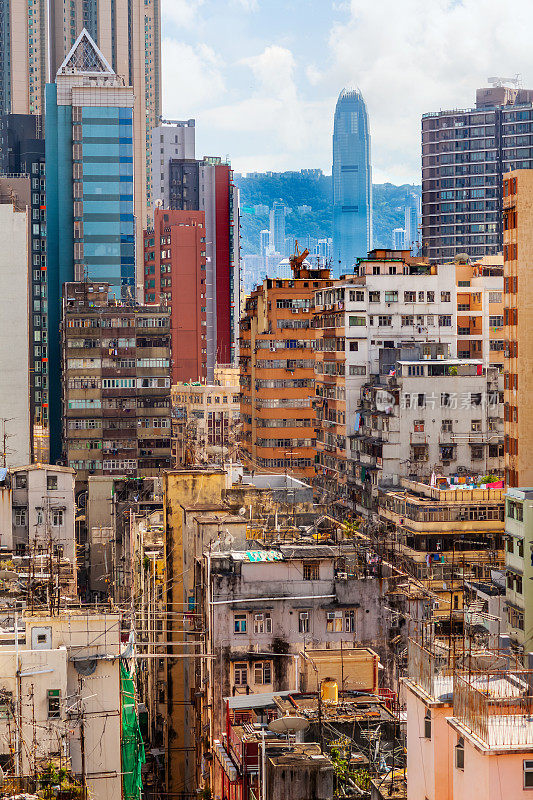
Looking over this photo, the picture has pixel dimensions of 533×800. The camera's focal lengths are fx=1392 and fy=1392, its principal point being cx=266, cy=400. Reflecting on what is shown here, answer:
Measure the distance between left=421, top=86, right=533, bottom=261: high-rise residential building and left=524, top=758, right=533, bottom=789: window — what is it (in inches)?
4438

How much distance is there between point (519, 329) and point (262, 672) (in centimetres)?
2135

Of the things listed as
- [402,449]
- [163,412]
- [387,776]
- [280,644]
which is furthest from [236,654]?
[163,412]

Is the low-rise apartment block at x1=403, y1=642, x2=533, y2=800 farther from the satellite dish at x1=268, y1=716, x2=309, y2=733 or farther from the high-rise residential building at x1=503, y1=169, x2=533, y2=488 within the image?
the high-rise residential building at x1=503, y1=169, x2=533, y2=488

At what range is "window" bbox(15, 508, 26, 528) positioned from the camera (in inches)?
2611

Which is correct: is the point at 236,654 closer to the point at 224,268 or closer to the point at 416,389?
the point at 416,389

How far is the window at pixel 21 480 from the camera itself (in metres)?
67.2

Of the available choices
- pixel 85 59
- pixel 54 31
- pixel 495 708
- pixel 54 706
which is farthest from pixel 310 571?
pixel 54 31

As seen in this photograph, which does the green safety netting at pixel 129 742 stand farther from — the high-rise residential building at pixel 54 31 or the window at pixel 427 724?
the high-rise residential building at pixel 54 31

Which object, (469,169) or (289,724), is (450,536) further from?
(469,169)

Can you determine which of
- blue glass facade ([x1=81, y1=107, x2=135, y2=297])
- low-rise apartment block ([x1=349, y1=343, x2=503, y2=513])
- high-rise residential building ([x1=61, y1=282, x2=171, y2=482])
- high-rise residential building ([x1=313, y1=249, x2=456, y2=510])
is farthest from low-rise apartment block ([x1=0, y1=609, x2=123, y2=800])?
blue glass facade ([x1=81, y1=107, x2=135, y2=297])

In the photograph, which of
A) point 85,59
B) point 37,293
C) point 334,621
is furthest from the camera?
point 85,59

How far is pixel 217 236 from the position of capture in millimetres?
179250

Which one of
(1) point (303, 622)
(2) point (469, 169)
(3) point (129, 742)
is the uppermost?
(2) point (469, 169)

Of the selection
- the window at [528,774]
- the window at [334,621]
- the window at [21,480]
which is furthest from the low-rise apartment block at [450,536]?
the window at [528,774]
